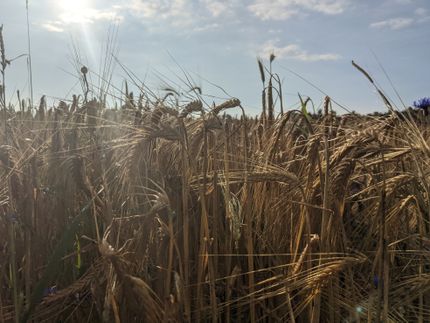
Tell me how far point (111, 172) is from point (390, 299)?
2.86 feet

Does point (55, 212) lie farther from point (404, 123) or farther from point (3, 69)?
point (404, 123)

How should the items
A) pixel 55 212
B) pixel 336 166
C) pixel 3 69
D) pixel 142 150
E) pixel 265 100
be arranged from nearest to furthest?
pixel 142 150 < pixel 336 166 < pixel 3 69 < pixel 55 212 < pixel 265 100

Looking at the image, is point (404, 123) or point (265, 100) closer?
point (404, 123)

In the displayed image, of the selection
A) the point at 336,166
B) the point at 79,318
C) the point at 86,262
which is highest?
the point at 336,166

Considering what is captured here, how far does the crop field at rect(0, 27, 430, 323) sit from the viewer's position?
1.13 m

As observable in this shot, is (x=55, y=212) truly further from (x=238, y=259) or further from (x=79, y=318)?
(x=238, y=259)

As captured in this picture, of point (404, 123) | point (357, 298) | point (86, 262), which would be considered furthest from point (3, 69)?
point (357, 298)

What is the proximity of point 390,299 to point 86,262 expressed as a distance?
969 mm

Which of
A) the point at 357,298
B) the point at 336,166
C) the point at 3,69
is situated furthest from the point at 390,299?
the point at 3,69

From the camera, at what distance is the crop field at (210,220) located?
3.70 feet

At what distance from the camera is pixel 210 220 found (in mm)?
1578

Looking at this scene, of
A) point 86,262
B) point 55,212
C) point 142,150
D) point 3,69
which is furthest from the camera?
point 55,212

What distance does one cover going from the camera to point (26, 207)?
143 centimetres

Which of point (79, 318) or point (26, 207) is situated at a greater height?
point (26, 207)
